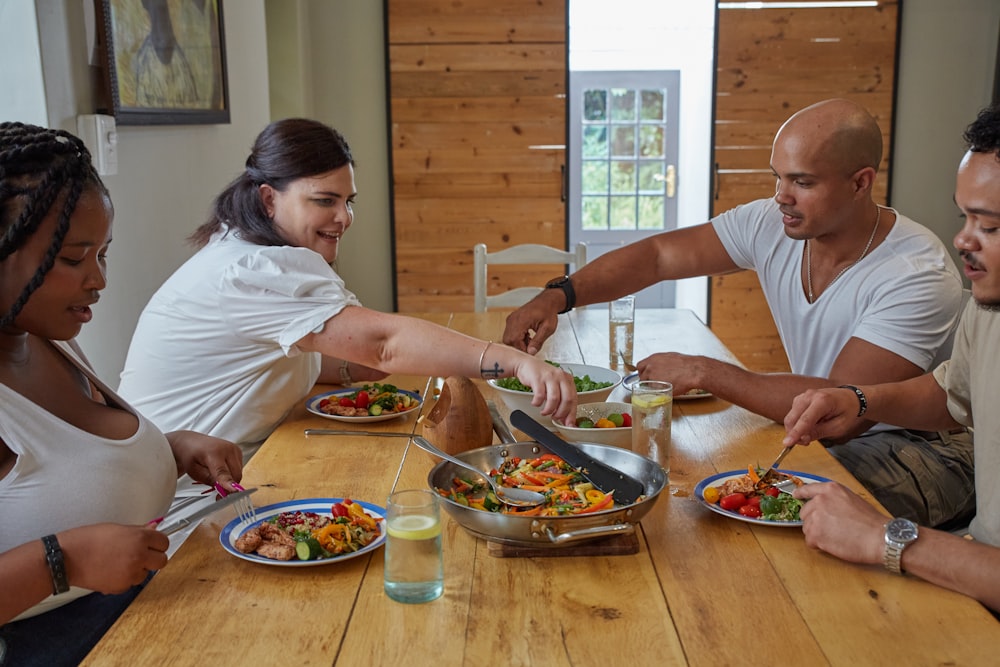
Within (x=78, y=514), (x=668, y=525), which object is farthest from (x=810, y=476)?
(x=78, y=514)

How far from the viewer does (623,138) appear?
17.9 ft

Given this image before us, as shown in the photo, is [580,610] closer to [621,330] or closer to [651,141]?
[621,330]

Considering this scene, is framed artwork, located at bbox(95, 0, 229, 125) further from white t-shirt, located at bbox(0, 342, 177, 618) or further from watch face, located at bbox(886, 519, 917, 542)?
watch face, located at bbox(886, 519, 917, 542)

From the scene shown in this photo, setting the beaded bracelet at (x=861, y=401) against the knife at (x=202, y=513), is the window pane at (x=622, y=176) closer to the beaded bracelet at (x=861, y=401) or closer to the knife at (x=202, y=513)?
the beaded bracelet at (x=861, y=401)

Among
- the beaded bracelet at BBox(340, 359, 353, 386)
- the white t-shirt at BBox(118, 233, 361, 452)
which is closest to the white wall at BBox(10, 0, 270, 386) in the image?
the white t-shirt at BBox(118, 233, 361, 452)

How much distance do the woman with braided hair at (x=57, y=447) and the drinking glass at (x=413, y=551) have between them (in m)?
0.32

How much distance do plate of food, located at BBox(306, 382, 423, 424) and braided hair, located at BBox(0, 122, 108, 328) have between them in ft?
2.34

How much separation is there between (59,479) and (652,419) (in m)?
0.87

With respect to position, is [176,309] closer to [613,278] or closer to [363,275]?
[613,278]

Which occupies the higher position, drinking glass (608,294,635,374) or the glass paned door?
the glass paned door

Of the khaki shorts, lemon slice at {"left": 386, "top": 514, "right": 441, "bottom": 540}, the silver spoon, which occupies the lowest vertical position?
the khaki shorts

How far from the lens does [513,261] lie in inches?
137

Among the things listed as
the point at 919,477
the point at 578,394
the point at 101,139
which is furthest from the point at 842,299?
the point at 101,139

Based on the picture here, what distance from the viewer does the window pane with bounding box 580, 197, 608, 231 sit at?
552 cm
